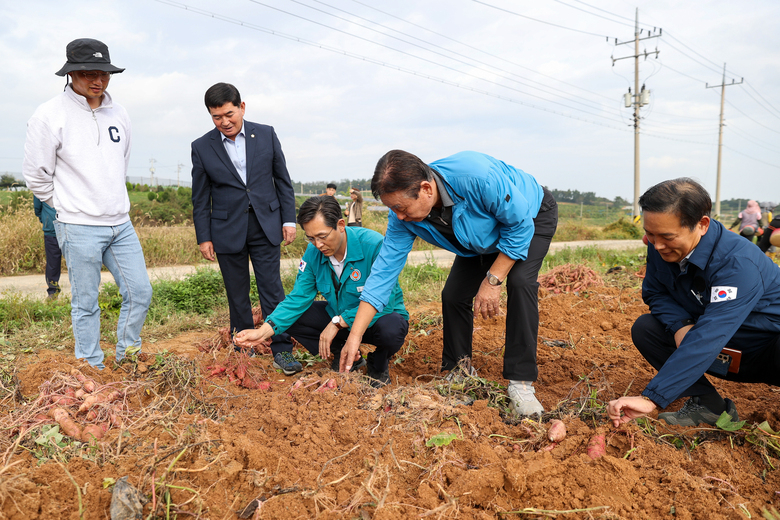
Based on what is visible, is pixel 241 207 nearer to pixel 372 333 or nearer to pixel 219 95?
pixel 219 95

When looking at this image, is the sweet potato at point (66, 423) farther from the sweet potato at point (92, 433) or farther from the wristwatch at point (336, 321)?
the wristwatch at point (336, 321)

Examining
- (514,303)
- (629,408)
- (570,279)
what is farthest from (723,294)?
(570,279)

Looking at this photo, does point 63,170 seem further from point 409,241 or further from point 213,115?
point 409,241

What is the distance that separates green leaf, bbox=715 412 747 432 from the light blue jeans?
3.24 meters

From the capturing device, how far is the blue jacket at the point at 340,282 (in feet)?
10.6

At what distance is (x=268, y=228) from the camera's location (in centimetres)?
384

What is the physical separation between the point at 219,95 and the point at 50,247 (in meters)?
3.35

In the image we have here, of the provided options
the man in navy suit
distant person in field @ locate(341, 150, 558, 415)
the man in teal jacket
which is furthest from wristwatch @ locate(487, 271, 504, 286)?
the man in navy suit

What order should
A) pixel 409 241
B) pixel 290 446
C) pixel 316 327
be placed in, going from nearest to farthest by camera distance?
pixel 290 446
pixel 409 241
pixel 316 327

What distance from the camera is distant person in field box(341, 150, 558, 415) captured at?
2.46 meters

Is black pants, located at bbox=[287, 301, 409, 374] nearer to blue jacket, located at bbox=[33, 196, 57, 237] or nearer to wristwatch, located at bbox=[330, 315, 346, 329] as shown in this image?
wristwatch, located at bbox=[330, 315, 346, 329]

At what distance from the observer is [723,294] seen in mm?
2096

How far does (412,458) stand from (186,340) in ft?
10.2

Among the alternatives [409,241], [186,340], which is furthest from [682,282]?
[186,340]
